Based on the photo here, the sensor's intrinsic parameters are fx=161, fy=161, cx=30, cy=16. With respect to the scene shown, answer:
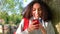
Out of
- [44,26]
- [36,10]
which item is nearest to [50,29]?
[44,26]

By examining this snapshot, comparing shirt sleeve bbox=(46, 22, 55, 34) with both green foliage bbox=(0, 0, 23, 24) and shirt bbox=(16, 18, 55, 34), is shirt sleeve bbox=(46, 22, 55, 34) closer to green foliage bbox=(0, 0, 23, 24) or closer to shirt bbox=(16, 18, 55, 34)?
shirt bbox=(16, 18, 55, 34)

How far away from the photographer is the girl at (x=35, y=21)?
1028mm

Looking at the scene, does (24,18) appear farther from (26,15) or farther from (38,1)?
(38,1)

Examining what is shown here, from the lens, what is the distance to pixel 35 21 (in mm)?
1025

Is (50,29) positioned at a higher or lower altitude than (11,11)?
lower

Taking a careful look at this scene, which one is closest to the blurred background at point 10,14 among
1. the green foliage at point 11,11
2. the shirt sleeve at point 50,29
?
the green foliage at point 11,11

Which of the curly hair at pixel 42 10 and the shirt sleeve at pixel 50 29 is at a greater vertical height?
the curly hair at pixel 42 10

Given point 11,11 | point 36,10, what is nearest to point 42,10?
point 36,10

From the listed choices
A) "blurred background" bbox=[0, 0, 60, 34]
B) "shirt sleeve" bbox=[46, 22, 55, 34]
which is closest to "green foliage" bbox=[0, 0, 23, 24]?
"blurred background" bbox=[0, 0, 60, 34]

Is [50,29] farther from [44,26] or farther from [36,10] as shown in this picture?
[36,10]

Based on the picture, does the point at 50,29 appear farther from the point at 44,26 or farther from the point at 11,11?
the point at 11,11

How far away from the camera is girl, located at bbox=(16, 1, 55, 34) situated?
1.03m

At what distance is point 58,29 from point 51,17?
0.09 meters

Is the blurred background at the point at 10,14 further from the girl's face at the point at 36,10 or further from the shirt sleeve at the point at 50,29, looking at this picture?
the shirt sleeve at the point at 50,29
